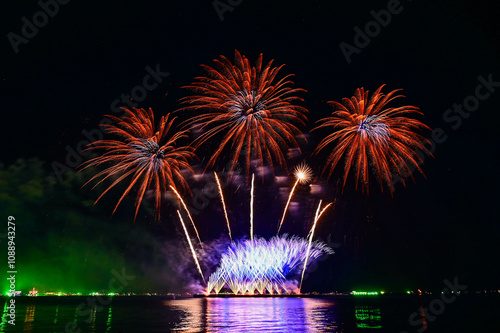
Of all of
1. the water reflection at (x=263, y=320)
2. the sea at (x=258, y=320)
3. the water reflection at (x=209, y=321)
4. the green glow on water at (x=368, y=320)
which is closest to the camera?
the water reflection at (x=263, y=320)

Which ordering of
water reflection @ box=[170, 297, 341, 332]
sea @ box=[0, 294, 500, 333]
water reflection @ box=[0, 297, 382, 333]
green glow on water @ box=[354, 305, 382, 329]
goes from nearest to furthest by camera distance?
water reflection @ box=[170, 297, 341, 332]
water reflection @ box=[0, 297, 382, 333]
sea @ box=[0, 294, 500, 333]
green glow on water @ box=[354, 305, 382, 329]

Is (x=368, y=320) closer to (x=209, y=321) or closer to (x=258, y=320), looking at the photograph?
(x=258, y=320)

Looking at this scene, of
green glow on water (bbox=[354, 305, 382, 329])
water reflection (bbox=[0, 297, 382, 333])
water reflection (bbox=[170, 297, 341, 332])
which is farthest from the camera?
green glow on water (bbox=[354, 305, 382, 329])

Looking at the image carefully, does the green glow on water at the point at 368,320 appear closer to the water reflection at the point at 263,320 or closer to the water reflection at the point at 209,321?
the water reflection at the point at 209,321

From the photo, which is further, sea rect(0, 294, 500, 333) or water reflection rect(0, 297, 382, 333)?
sea rect(0, 294, 500, 333)

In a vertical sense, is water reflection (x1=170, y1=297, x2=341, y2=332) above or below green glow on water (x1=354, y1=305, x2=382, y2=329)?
above

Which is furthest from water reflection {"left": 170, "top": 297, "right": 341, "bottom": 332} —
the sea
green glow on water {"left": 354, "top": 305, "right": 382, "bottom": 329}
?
green glow on water {"left": 354, "top": 305, "right": 382, "bottom": 329}

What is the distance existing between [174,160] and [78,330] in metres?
18.4

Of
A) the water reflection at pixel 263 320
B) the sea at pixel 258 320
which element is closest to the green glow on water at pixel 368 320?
the sea at pixel 258 320

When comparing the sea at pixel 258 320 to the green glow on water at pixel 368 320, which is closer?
the sea at pixel 258 320

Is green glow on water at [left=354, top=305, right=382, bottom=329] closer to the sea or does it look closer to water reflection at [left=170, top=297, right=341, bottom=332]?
the sea

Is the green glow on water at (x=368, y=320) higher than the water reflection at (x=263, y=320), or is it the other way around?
the water reflection at (x=263, y=320)

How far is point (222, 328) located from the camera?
77.4 ft

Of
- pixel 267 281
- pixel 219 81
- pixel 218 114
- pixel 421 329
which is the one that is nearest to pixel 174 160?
pixel 218 114
